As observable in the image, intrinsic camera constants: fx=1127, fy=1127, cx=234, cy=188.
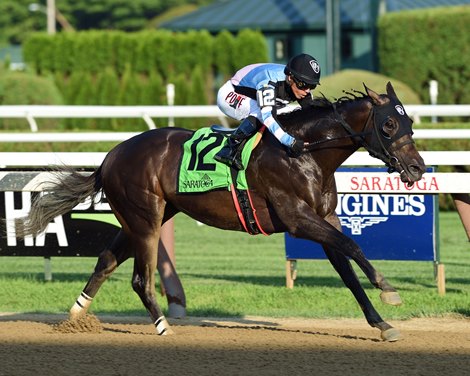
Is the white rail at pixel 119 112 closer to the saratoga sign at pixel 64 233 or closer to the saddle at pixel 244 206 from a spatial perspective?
the saratoga sign at pixel 64 233

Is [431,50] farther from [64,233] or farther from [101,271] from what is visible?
[101,271]

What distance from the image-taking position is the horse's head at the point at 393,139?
6.27 meters

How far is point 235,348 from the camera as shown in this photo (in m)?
6.28

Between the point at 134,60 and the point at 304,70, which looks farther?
the point at 134,60

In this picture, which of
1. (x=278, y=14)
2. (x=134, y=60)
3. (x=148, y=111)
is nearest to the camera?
(x=148, y=111)

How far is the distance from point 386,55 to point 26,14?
155 ft

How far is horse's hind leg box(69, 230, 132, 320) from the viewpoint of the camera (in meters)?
7.02

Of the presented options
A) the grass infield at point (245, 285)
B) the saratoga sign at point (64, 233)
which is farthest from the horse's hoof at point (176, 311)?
the saratoga sign at point (64, 233)

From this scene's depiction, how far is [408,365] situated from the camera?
18.9ft

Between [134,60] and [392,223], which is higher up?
[392,223]

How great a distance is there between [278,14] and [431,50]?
473 inches

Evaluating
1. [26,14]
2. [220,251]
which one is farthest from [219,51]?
[26,14]

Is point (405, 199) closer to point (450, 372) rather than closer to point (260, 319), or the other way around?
point (260, 319)

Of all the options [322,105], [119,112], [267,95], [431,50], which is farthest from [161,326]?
[431,50]
